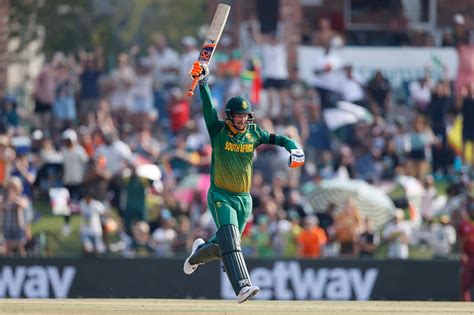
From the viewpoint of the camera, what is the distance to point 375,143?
22.9 meters

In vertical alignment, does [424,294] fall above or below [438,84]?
below

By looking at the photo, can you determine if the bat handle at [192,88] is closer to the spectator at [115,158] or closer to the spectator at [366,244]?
the spectator at [366,244]

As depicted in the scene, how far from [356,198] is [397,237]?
2.69 feet

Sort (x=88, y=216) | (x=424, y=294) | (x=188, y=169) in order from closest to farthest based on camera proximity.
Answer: (x=424, y=294)
(x=88, y=216)
(x=188, y=169)

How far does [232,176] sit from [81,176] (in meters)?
8.57

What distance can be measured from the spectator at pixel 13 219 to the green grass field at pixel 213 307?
5.81 meters

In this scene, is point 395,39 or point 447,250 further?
point 395,39

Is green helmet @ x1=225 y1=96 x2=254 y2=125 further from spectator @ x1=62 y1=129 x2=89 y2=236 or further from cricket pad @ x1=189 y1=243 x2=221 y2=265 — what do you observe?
spectator @ x1=62 y1=129 x2=89 y2=236

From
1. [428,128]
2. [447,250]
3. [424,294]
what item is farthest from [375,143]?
[424,294]

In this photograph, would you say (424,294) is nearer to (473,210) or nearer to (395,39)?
(473,210)

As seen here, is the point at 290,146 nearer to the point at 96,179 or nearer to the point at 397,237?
the point at 397,237

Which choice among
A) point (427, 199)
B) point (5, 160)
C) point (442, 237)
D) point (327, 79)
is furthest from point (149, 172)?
point (442, 237)

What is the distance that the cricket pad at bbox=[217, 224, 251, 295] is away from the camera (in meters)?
12.4

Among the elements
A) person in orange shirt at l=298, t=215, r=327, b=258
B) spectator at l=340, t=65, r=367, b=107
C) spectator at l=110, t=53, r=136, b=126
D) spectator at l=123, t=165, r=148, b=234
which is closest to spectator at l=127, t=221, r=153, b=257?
spectator at l=123, t=165, r=148, b=234
